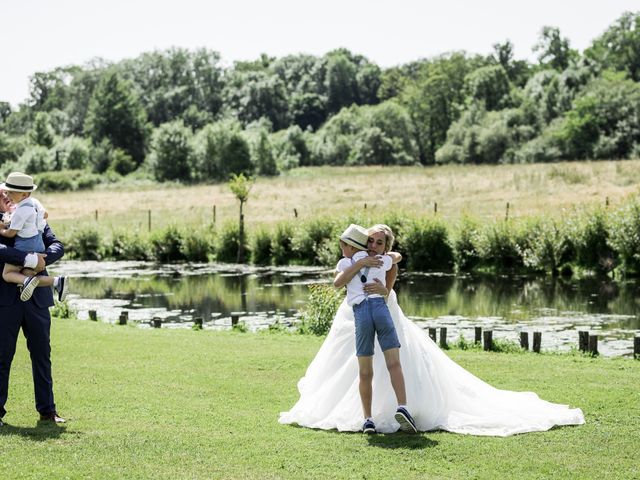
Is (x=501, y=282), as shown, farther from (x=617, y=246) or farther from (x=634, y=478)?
(x=634, y=478)

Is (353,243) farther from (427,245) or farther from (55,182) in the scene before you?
(55,182)

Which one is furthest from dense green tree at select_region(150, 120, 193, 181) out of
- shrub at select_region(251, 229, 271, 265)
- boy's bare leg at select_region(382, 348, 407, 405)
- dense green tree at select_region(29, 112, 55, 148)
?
boy's bare leg at select_region(382, 348, 407, 405)

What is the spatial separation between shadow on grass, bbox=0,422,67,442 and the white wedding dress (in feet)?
8.11

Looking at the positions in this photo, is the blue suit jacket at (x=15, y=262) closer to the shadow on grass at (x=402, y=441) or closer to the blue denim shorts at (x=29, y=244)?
the blue denim shorts at (x=29, y=244)

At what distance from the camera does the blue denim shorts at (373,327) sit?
31.4ft

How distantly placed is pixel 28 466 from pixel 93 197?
262 feet

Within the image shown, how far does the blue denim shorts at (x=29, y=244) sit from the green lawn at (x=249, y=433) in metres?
1.92

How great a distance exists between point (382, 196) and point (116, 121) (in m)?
76.3

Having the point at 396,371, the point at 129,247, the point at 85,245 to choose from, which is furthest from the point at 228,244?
the point at 396,371

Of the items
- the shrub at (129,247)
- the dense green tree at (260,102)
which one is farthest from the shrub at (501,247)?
the dense green tree at (260,102)

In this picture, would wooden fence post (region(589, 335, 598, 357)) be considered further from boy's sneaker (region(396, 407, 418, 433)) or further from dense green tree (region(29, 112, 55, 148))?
dense green tree (region(29, 112, 55, 148))

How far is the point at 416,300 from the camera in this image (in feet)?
106

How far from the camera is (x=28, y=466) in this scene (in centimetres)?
814

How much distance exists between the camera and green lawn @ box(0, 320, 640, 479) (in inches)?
321
